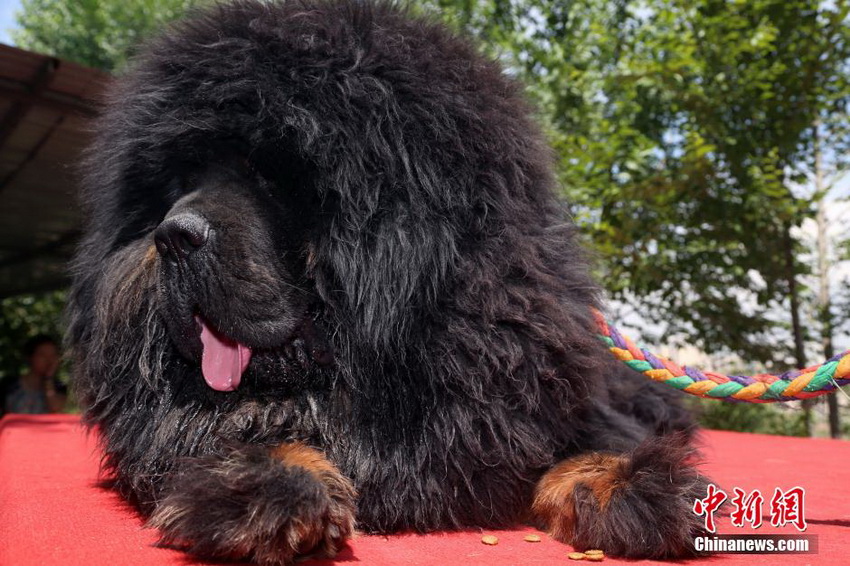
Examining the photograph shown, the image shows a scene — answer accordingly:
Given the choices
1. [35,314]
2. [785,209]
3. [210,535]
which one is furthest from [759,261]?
[35,314]

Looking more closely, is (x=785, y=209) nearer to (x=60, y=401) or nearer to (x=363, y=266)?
(x=363, y=266)

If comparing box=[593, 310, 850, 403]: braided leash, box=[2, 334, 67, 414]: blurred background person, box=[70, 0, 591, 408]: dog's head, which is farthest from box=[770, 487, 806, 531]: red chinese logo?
box=[2, 334, 67, 414]: blurred background person

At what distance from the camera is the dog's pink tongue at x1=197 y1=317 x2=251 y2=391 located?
6.36 ft

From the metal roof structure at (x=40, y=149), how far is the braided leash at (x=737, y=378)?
1.98 m

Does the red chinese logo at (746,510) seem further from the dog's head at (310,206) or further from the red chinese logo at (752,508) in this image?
the dog's head at (310,206)

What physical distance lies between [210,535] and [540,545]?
30.9 inches

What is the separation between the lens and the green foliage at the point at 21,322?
411 inches

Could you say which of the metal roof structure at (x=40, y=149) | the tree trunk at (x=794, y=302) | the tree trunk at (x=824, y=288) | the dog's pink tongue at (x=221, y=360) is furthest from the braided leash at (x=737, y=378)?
the tree trunk at (x=824, y=288)

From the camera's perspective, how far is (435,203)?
1.94 m

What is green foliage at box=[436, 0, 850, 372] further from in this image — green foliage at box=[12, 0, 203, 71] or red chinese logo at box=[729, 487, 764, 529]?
green foliage at box=[12, 0, 203, 71]

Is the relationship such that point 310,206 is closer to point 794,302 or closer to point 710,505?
point 710,505

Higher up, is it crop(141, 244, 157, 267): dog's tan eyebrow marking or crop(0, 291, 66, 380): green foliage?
crop(0, 291, 66, 380): green foliage

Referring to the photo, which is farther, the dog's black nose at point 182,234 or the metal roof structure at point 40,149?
the metal roof structure at point 40,149

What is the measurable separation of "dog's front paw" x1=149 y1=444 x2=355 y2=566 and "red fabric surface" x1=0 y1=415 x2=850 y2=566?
2.4 inches
